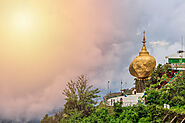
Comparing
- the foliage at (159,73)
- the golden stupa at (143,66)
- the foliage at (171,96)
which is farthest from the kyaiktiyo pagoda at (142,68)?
the foliage at (171,96)

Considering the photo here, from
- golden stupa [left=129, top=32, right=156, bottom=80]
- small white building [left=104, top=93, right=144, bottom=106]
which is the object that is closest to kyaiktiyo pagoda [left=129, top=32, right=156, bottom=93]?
golden stupa [left=129, top=32, right=156, bottom=80]

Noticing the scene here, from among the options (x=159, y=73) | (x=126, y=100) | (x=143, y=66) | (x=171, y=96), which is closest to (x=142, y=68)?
(x=143, y=66)

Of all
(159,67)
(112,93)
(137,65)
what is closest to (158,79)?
(159,67)

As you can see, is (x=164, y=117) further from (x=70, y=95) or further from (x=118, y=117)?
(x=70, y=95)

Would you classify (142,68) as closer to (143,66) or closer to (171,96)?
(143,66)

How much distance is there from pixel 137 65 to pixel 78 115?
Result: 11.7 metres

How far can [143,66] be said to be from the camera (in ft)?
85.6

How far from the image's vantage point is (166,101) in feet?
49.4

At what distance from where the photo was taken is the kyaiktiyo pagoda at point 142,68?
26.0 meters

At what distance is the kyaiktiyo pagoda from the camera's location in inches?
1025

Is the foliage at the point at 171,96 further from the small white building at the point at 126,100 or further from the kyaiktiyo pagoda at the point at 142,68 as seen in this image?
the kyaiktiyo pagoda at the point at 142,68

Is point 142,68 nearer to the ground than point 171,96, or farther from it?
farther from it

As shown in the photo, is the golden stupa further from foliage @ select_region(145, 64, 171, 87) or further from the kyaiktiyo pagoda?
foliage @ select_region(145, 64, 171, 87)

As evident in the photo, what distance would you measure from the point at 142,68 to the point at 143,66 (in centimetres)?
30
